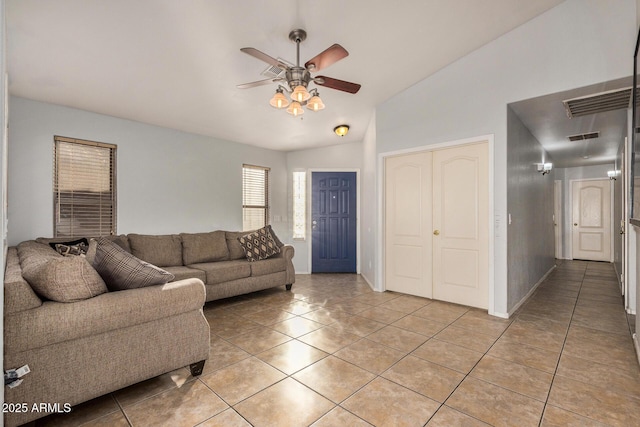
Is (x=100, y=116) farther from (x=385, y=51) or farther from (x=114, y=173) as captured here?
(x=385, y=51)

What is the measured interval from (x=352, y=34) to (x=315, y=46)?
1.20ft

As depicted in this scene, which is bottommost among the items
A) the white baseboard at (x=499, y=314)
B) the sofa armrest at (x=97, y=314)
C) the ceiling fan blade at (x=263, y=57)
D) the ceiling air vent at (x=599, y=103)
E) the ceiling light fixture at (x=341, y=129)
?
the white baseboard at (x=499, y=314)

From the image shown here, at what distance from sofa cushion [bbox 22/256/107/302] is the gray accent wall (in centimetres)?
384

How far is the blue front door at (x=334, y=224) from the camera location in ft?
20.4

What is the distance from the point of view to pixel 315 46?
9.78 ft

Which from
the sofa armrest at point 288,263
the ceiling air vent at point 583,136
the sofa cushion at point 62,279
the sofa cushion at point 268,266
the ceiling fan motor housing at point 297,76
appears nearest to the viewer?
the sofa cushion at point 62,279

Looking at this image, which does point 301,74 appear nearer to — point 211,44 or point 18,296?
point 211,44

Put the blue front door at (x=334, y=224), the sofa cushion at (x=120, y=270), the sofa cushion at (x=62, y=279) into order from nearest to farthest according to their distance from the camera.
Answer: the sofa cushion at (x=62, y=279), the sofa cushion at (x=120, y=270), the blue front door at (x=334, y=224)

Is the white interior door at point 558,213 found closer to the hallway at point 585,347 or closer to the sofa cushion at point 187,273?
the hallway at point 585,347

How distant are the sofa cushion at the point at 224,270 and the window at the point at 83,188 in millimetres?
1535

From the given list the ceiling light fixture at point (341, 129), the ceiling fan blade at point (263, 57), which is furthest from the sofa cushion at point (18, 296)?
the ceiling light fixture at point (341, 129)

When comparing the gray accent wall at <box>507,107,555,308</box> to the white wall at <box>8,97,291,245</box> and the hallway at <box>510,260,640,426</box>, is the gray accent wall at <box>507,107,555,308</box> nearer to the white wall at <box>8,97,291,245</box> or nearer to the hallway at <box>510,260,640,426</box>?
the hallway at <box>510,260,640,426</box>

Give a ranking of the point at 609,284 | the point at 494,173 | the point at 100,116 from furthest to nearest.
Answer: the point at 609,284
the point at 100,116
the point at 494,173

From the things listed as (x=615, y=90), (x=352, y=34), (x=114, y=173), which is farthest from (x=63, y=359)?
(x=615, y=90)
